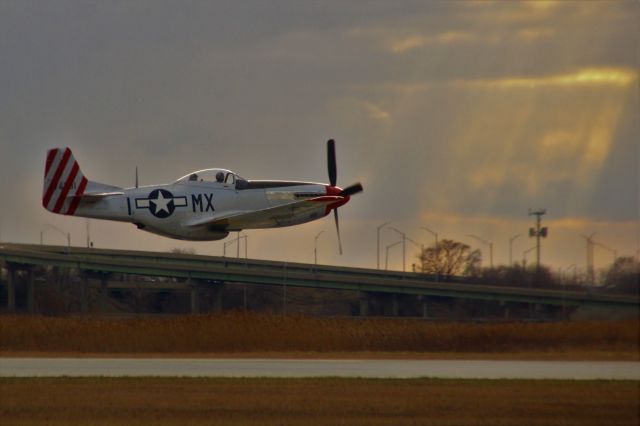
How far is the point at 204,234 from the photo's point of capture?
5044 cm

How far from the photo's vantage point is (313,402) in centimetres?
3744

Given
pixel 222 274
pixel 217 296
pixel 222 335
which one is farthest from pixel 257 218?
pixel 222 335

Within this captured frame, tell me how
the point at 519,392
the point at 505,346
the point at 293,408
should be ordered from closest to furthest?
the point at 293,408 < the point at 519,392 < the point at 505,346

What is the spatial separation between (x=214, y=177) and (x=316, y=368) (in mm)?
8557

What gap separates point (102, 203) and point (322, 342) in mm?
13301

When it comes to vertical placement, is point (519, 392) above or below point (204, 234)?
below

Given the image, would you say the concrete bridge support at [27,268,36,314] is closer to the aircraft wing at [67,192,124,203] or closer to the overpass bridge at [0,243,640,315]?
the overpass bridge at [0,243,640,315]

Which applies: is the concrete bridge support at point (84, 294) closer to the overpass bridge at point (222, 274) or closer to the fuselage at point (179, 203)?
the overpass bridge at point (222, 274)

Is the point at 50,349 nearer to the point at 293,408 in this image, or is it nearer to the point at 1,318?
the point at 1,318

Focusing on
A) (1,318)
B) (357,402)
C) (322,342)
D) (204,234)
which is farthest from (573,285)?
(1,318)

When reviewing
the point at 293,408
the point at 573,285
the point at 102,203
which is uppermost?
the point at 102,203

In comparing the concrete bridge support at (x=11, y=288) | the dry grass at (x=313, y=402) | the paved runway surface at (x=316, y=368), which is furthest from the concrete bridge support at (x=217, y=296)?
the dry grass at (x=313, y=402)

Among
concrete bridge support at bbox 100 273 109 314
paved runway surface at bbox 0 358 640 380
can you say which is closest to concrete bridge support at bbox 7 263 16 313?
concrete bridge support at bbox 100 273 109 314

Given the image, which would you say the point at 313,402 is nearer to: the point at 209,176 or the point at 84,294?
the point at 209,176
